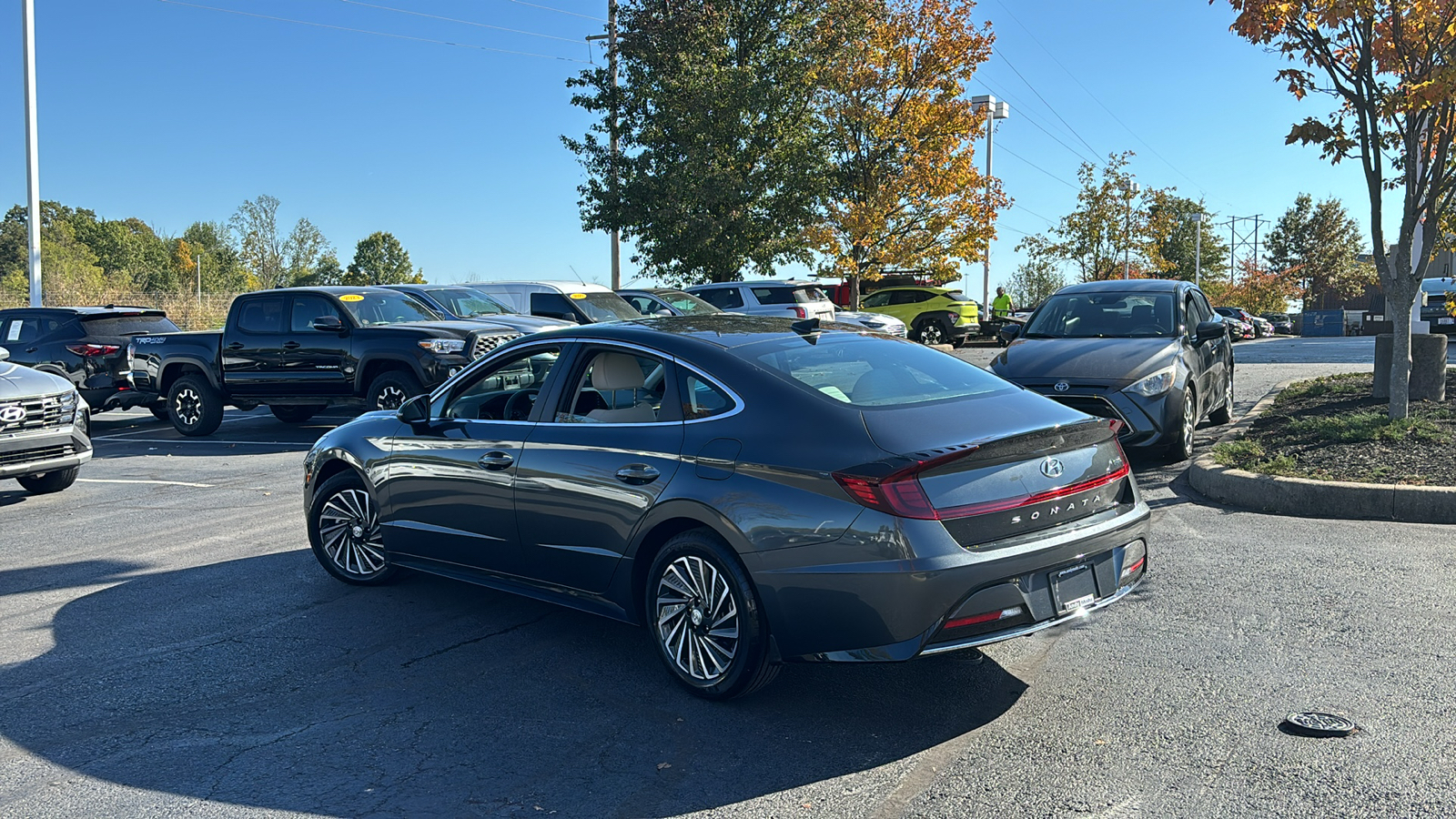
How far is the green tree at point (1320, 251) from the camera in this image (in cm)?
7150

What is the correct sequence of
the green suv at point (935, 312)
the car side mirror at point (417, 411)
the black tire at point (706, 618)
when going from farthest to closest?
the green suv at point (935, 312) → the car side mirror at point (417, 411) → the black tire at point (706, 618)

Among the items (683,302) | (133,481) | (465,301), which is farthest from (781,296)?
(133,481)

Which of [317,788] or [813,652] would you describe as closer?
[317,788]

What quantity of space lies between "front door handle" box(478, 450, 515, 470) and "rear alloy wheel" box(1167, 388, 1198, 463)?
6.53 metres

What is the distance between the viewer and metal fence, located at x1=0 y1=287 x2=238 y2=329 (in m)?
32.1

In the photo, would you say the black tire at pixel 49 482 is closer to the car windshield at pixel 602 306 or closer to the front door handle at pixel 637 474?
the front door handle at pixel 637 474

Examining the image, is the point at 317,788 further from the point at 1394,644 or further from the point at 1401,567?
the point at 1401,567

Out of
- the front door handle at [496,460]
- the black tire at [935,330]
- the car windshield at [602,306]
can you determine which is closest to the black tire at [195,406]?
the car windshield at [602,306]

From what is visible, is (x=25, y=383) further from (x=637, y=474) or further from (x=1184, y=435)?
(x=1184, y=435)

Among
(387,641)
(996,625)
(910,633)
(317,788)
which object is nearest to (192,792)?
(317,788)

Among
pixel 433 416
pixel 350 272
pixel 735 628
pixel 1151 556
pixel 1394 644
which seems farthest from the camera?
pixel 350 272

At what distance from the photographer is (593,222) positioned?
31734 mm

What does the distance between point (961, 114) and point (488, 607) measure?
2940 centimetres

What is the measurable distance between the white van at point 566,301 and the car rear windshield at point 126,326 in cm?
511
